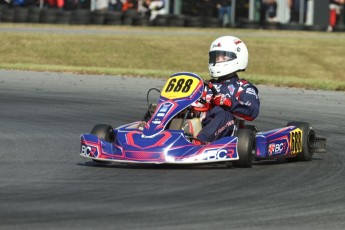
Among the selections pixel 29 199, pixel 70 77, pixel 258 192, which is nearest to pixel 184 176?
pixel 258 192

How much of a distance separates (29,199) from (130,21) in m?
26.9

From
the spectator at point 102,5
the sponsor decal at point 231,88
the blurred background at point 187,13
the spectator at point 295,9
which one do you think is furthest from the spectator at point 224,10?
the sponsor decal at point 231,88

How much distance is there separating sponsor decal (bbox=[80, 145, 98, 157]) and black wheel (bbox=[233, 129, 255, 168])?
3.67 ft

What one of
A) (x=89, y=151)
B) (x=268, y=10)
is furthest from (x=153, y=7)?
(x=89, y=151)

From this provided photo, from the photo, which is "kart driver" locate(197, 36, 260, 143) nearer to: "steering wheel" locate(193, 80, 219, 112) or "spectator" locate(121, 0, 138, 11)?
"steering wheel" locate(193, 80, 219, 112)

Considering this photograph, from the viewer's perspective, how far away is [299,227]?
19.6ft

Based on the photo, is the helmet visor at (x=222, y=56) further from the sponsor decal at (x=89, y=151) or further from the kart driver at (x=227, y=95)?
the sponsor decal at (x=89, y=151)

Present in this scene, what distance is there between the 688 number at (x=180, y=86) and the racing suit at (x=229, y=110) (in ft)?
0.83

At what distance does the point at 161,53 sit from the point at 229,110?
624 inches

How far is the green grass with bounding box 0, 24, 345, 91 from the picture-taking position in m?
23.4

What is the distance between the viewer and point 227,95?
928 centimetres

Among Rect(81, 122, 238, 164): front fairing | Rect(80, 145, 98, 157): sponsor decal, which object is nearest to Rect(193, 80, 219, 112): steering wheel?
Rect(81, 122, 238, 164): front fairing

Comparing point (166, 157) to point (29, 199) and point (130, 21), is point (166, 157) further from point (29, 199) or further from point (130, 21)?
point (130, 21)

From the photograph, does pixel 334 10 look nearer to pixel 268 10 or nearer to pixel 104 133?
pixel 268 10
